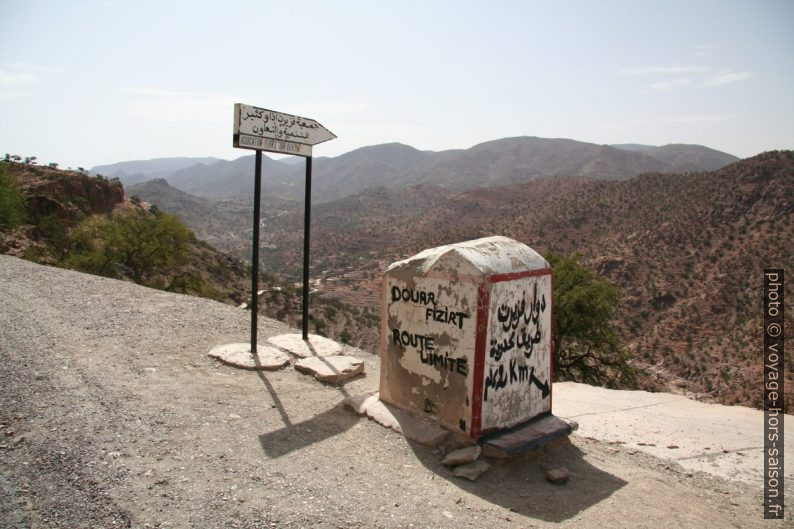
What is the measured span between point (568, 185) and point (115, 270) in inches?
2282

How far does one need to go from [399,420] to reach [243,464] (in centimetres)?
178

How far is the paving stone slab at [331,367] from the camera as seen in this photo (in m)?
7.11

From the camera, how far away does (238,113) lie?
7199mm

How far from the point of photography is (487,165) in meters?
151

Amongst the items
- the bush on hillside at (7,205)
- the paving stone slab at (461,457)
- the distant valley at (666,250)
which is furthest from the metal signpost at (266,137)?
the bush on hillside at (7,205)

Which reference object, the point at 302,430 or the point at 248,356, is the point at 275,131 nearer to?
the point at 248,356

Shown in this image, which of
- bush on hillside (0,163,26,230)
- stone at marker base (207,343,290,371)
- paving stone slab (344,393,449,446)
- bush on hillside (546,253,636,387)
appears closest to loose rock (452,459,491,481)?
paving stone slab (344,393,449,446)

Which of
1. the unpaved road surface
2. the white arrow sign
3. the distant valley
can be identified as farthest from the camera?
the distant valley

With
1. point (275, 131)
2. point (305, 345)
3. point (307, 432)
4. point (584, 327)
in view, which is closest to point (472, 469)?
point (307, 432)

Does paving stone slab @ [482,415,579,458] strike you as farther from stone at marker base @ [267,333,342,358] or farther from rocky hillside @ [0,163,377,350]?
rocky hillside @ [0,163,377,350]

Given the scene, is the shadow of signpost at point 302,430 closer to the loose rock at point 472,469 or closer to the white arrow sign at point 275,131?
the loose rock at point 472,469

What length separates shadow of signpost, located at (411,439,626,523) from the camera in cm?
456

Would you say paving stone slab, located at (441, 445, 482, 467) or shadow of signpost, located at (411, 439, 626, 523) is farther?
paving stone slab, located at (441, 445, 482, 467)

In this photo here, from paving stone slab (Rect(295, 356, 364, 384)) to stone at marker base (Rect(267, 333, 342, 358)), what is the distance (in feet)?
0.91
